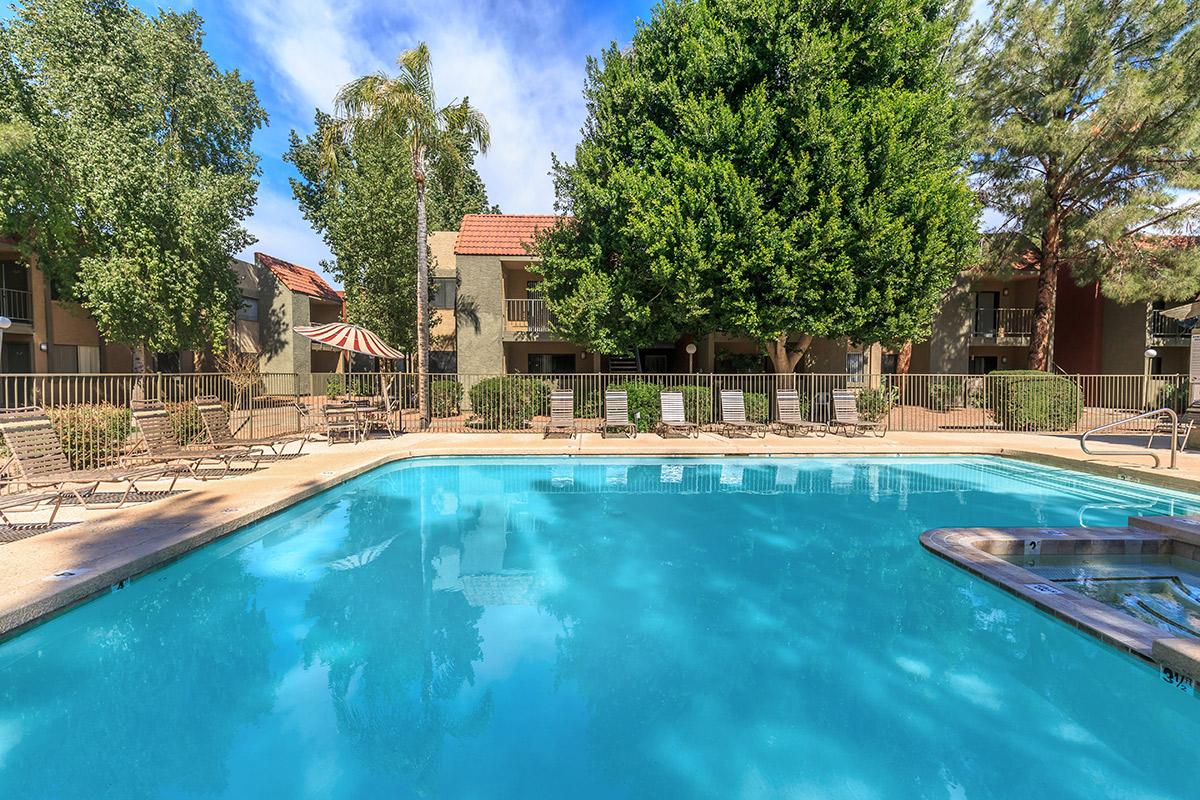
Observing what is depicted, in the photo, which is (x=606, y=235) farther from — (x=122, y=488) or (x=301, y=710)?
(x=301, y=710)

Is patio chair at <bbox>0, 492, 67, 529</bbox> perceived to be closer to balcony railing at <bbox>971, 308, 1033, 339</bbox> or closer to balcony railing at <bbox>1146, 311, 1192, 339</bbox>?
balcony railing at <bbox>971, 308, 1033, 339</bbox>

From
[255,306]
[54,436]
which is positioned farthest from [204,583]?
[255,306]

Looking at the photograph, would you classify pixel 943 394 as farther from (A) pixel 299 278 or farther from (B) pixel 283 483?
(A) pixel 299 278

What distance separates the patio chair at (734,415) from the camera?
49.6ft

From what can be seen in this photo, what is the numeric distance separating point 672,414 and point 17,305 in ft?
82.3

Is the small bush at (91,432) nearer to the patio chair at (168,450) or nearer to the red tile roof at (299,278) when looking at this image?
the patio chair at (168,450)

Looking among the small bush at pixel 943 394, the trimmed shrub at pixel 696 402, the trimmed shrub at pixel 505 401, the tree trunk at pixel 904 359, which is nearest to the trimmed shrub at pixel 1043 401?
the small bush at pixel 943 394

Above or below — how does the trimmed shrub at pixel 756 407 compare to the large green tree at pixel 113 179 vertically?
below

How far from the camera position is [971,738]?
344 cm

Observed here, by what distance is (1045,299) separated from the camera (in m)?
20.6

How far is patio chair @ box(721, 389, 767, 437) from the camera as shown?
49.6 ft

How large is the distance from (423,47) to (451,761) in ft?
59.0

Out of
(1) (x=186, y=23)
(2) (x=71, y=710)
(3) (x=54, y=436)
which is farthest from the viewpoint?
(1) (x=186, y=23)

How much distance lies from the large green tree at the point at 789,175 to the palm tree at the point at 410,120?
16.1 ft
